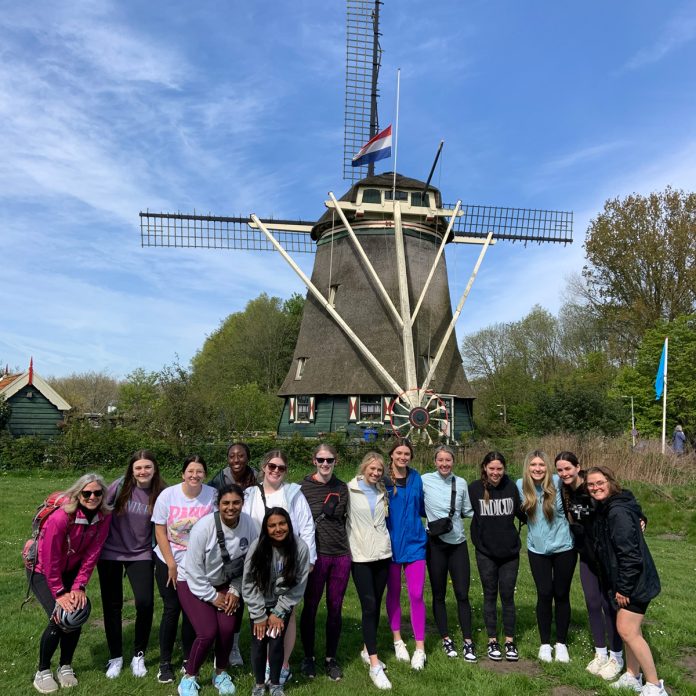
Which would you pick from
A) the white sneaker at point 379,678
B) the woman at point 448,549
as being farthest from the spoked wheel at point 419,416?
the white sneaker at point 379,678

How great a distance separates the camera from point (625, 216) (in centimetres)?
2716

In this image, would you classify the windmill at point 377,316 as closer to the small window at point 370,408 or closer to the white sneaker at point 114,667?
the small window at point 370,408

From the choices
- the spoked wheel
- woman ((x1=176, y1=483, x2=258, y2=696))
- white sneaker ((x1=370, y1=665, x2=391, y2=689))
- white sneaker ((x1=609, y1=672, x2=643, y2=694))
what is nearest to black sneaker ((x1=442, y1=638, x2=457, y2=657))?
white sneaker ((x1=370, y1=665, x2=391, y2=689))

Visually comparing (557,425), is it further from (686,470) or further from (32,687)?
(32,687)

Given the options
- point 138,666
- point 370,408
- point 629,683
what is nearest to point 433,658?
point 629,683

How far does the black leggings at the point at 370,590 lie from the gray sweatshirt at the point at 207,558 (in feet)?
3.12

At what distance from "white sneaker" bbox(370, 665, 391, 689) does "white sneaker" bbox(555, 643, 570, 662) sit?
1.35 meters

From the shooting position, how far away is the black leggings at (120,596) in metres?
4.66

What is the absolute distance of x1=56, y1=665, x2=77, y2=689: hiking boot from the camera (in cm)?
441

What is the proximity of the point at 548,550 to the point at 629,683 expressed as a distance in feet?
Result: 3.23

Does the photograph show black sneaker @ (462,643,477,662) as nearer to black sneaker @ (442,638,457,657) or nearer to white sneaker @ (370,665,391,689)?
black sneaker @ (442,638,457,657)

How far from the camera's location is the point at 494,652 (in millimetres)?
4996

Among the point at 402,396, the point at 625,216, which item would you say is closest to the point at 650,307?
the point at 625,216

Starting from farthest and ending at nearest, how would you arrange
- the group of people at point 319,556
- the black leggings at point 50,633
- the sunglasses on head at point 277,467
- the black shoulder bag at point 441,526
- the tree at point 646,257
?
the tree at point 646,257
the black shoulder bag at point 441,526
the sunglasses on head at point 277,467
the black leggings at point 50,633
the group of people at point 319,556
